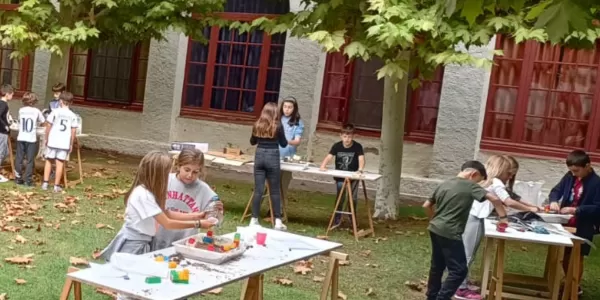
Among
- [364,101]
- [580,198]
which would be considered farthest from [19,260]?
[364,101]

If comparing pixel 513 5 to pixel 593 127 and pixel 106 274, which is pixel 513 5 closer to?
pixel 106 274

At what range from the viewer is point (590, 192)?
26.0 feet

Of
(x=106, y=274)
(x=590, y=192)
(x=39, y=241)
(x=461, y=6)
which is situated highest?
(x=461, y=6)

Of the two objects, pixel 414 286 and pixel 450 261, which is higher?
pixel 450 261

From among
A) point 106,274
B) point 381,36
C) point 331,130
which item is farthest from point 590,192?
point 331,130

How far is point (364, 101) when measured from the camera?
51.9 feet

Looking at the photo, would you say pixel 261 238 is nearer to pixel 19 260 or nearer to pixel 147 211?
pixel 147 211

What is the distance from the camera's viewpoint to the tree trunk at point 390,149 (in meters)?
11.6

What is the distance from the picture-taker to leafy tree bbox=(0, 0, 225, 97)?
41.3ft

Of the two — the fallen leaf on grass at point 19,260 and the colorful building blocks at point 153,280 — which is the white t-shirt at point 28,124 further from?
the colorful building blocks at point 153,280

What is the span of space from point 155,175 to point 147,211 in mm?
256

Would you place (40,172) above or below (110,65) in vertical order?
below

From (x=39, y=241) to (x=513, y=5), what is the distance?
6.47 m

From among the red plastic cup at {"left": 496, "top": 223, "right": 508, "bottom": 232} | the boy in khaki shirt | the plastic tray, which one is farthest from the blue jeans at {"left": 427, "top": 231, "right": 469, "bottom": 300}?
the plastic tray
